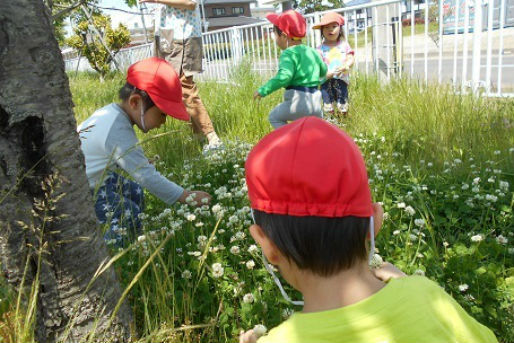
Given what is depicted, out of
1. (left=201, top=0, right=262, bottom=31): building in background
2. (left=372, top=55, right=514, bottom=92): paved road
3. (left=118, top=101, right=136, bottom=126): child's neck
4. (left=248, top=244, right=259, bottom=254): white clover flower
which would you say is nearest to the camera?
(left=248, top=244, right=259, bottom=254): white clover flower

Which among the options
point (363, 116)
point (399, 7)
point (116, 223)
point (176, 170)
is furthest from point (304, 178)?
point (399, 7)

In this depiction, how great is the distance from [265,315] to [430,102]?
11.4 ft

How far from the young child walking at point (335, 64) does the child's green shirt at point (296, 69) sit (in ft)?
2.79

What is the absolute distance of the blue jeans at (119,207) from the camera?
99.9 inches

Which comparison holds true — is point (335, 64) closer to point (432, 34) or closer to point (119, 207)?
point (432, 34)

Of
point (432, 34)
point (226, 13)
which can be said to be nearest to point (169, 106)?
point (432, 34)

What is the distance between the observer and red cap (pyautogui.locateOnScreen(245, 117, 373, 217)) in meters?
1.09

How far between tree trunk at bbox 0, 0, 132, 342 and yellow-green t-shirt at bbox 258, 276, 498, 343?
866 millimetres

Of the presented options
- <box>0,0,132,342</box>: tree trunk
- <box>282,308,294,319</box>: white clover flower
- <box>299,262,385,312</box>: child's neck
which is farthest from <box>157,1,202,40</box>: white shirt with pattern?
<box>299,262,385,312</box>: child's neck

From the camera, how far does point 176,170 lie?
423 cm

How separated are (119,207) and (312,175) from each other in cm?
214

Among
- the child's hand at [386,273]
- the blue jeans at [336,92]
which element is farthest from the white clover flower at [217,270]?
the blue jeans at [336,92]

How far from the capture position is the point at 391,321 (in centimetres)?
106

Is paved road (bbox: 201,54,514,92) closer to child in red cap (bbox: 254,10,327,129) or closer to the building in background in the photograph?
child in red cap (bbox: 254,10,327,129)
